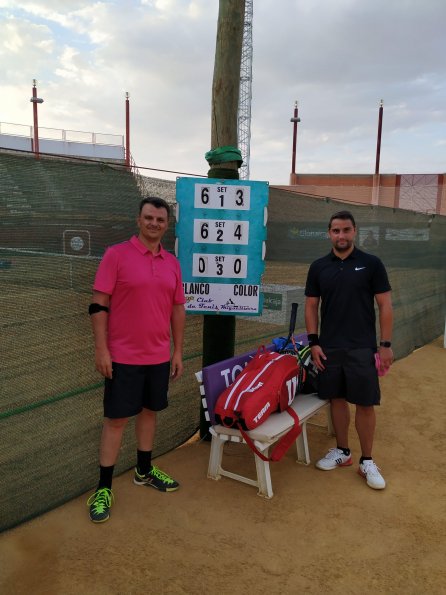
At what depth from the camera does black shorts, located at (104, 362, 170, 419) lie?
2785 millimetres

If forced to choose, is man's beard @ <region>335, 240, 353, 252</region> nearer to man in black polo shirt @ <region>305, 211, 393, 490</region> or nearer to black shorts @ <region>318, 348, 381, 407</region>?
man in black polo shirt @ <region>305, 211, 393, 490</region>

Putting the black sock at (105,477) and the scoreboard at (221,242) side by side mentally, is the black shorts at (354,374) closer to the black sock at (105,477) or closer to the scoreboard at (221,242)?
the scoreboard at (221,242)

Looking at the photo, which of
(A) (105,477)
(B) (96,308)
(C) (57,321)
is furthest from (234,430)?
(C) (57,321)

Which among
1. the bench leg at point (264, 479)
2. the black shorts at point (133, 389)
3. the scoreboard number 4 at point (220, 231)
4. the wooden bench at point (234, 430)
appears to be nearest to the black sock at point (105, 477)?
the black shorts at point (133, 389)

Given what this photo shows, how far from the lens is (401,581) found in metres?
2.44

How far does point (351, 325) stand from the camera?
337cm

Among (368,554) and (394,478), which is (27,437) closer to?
(368,554)

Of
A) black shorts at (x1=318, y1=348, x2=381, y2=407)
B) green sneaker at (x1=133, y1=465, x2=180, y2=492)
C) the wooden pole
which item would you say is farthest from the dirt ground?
the wooden pole

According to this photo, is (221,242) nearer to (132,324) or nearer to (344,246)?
(344,246)

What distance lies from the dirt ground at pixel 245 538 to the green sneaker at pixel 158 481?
0.05 m

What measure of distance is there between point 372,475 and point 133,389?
1899mm

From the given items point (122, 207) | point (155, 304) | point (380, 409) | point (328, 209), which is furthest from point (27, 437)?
point (328, 209)

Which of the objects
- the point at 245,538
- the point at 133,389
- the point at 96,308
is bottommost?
the point at 245,538

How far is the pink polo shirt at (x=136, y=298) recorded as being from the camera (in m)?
2.65
